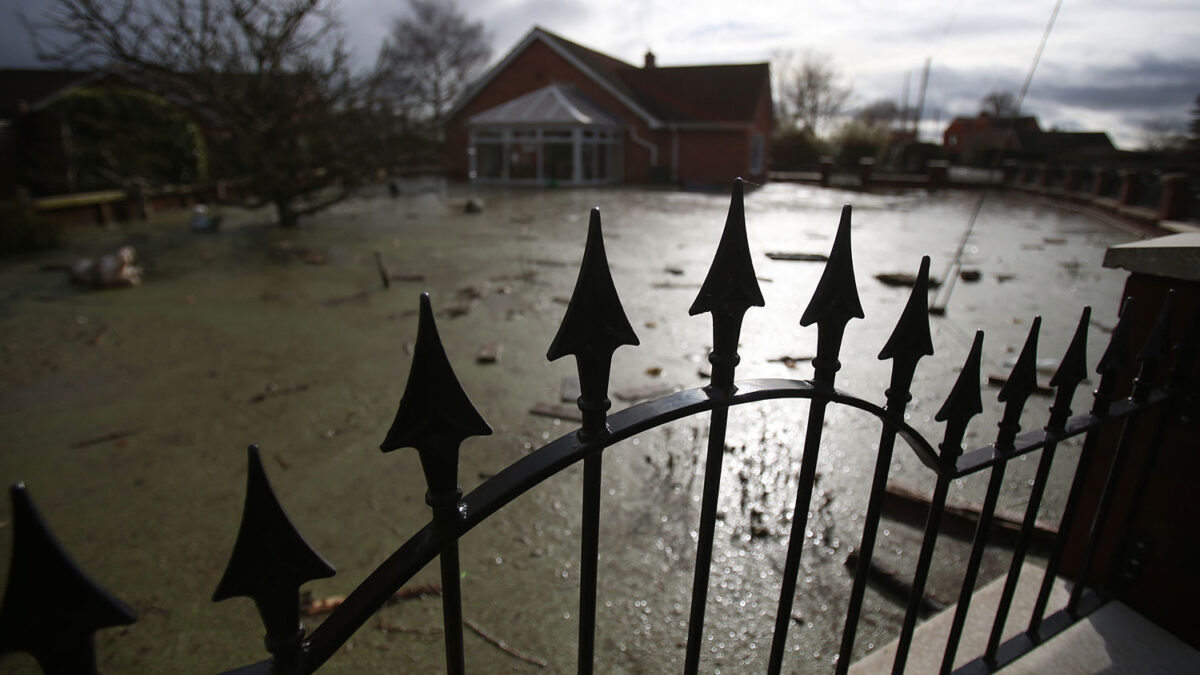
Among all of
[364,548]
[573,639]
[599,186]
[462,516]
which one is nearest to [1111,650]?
[573,639]

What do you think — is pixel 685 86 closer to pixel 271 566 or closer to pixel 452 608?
pixel 452 608

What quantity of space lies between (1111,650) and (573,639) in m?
1.65

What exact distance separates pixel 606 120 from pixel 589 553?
73.4ft

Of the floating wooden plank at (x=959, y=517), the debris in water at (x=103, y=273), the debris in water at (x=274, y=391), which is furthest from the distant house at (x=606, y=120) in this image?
the floating wooden plank at (x=959, y=517)

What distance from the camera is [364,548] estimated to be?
2729mm

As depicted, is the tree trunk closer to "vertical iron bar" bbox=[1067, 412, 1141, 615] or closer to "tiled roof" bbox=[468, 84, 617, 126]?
"tiled roof" bbox=[468, 84, 617, 126]

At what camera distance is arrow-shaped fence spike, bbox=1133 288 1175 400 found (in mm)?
1449

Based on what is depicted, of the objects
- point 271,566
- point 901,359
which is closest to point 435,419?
point 271,566

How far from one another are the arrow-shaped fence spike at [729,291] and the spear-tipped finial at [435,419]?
0.43 meters

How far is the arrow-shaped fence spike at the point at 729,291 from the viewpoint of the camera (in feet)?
3.52

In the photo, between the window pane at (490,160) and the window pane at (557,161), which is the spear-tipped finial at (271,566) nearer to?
the window pane at (557,161)

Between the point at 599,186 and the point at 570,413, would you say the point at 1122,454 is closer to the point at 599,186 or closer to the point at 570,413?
the point at 570,413

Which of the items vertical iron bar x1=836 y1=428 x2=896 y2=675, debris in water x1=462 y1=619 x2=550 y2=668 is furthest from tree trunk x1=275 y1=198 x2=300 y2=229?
vertical iron bar x1=836 y1=428 x2=896 y2=675

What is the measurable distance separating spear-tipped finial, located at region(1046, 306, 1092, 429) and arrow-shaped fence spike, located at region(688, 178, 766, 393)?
81 cm
